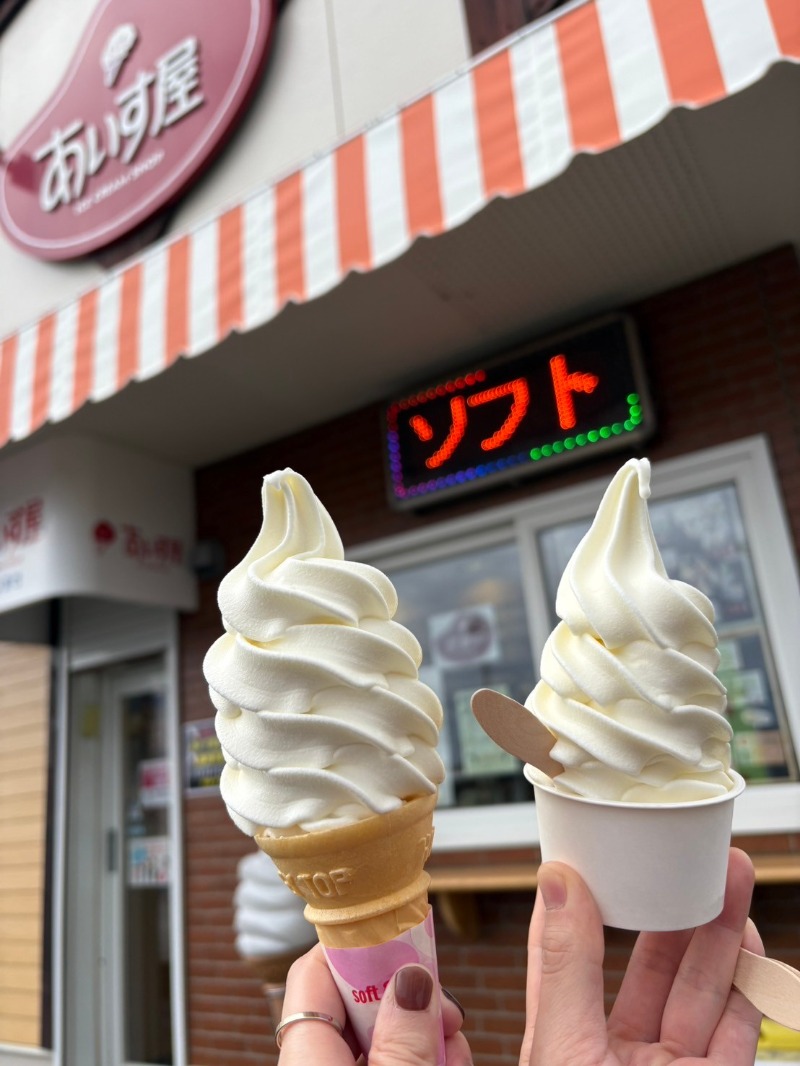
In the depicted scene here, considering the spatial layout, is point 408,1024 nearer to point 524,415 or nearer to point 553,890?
point 553,890

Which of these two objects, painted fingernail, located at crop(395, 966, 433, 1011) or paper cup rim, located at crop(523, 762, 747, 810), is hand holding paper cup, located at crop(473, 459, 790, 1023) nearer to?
paper cup rim, located at crop(523, 762, 747, 810)

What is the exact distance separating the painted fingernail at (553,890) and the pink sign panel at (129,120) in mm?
4089

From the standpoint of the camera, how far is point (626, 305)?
3484 millimetres

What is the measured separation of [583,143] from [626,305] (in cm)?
145

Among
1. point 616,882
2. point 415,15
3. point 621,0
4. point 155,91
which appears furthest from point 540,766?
point 155,91

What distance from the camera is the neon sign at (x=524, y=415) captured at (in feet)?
10.5


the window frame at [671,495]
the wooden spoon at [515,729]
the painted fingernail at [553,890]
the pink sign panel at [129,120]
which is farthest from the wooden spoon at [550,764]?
the pink sign panel at [129,120]

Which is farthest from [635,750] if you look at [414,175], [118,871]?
[118,871]

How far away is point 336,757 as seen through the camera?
1.16m

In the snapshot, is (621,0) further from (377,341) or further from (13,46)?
(13,46)

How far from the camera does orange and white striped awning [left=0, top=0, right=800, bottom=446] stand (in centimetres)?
202

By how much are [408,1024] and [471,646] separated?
9.34 ft

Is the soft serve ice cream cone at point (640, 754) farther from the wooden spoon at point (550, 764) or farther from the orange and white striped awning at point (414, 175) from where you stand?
the orange and white striped awning at point (414, 175)

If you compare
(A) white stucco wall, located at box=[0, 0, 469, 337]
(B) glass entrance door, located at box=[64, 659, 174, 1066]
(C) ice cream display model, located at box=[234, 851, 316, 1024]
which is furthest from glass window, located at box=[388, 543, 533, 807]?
(A) white stucco wall, located at box=[0, 0, 469, 337]
